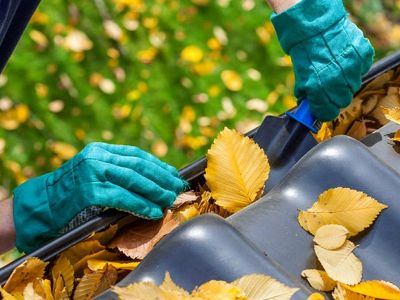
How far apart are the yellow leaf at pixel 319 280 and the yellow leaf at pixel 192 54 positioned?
216 cm

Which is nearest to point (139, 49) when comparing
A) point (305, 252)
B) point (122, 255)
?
point (122, 255)

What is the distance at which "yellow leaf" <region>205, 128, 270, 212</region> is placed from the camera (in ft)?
4.79

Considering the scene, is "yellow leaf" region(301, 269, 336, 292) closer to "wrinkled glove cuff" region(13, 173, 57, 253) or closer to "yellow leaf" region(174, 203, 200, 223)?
"yellow leaf" region(174, 203, 200, 223)

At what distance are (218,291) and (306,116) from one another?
0.60 meters

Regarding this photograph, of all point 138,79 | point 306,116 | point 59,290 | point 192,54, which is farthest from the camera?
point 192,54

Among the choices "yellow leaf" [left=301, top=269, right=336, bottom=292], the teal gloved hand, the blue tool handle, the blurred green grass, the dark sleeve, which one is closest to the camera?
"yellow leaf" [left=301, top=269, right=336, bottom=292]

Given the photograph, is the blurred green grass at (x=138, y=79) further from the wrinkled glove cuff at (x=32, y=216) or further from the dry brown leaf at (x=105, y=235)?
the dry brown leaf at (x=105, y=235)

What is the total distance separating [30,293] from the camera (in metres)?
1.30

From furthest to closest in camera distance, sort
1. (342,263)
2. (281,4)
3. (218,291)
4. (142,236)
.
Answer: (281,4), (142,236), (342,263), (218,291)

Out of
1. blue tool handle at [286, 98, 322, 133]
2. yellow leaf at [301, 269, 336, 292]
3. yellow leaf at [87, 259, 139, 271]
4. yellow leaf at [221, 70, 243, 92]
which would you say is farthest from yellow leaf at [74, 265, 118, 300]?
yellow leaf at [221, 70, 243, 92]

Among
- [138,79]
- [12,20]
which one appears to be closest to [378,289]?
[12,20]

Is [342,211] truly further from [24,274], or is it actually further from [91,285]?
[24,274]

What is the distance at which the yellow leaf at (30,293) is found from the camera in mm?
1293

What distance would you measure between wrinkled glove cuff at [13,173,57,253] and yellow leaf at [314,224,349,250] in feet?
1.86
